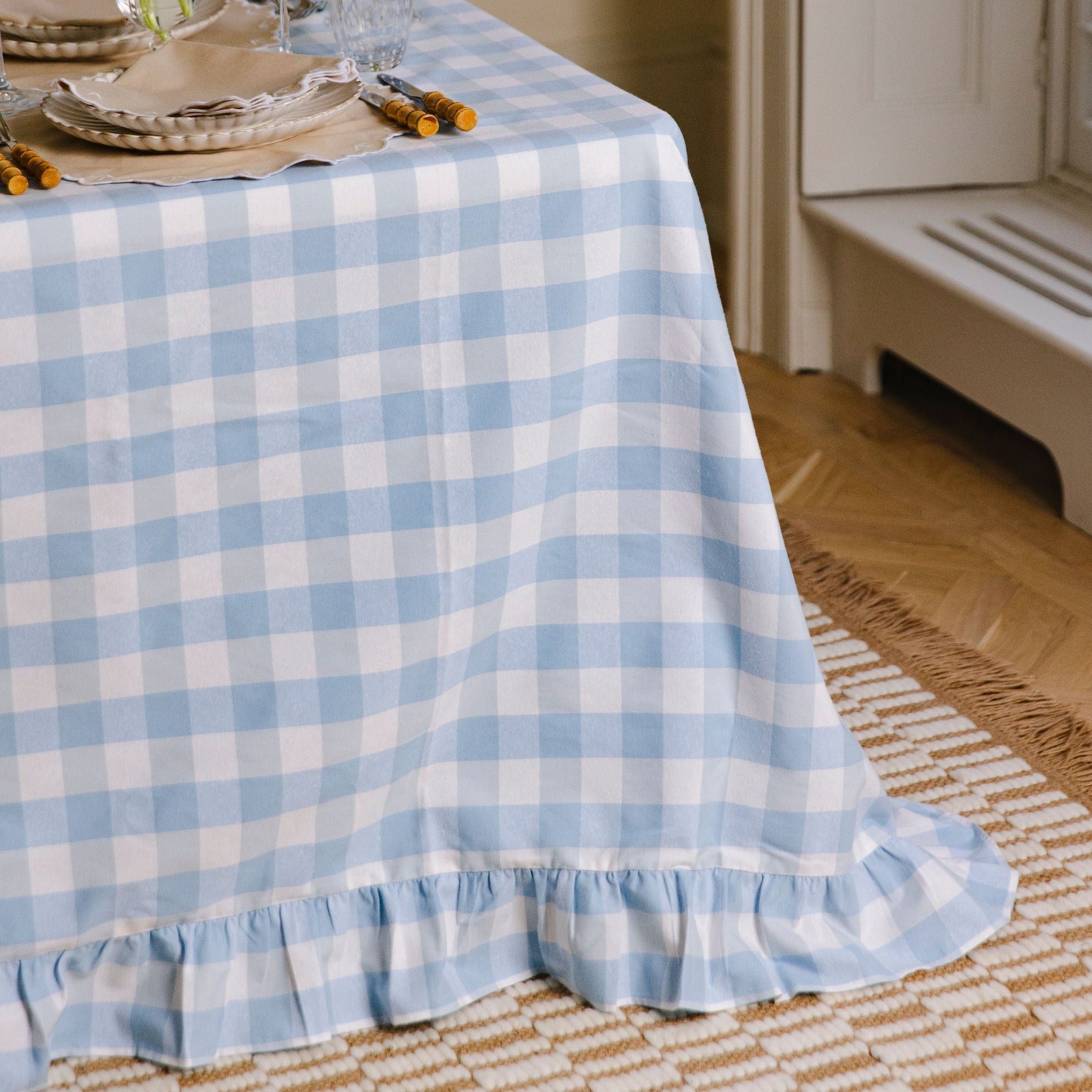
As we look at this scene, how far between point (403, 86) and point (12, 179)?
1.07ft

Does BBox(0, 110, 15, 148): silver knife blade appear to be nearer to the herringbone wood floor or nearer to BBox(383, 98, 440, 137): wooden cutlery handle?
BBox(383, 98, 440, 137): wooden cutlery handle

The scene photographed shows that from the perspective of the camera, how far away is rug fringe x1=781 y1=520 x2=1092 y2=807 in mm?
1536

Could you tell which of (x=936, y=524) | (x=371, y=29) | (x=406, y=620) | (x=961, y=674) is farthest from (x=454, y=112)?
(x=936, y=524)

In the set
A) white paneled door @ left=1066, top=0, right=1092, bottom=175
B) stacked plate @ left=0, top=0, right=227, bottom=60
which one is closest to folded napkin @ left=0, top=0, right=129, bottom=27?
stacked plate @ left=0, top=0, right=227, bottom=60

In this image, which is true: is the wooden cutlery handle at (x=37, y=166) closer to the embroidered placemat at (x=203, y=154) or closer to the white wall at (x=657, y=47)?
the embroidered placemat at (x=203, y=154)

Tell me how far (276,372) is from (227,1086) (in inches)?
22.8

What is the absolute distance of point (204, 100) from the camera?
1030mm

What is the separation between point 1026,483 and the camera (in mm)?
2154

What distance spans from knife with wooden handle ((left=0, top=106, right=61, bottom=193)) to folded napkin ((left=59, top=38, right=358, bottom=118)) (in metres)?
0.07

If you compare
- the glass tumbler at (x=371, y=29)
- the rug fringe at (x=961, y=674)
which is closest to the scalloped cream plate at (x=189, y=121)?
the glass tumbler at (x=371, y=29)

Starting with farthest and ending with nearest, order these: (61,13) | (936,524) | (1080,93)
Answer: (1080,93) → (936,524) → (61,13)

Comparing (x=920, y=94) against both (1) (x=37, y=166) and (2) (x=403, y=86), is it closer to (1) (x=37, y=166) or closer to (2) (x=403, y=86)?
(2) (x=403, y=86)

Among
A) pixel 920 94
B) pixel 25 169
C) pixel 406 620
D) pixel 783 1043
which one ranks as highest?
pixel 25 169

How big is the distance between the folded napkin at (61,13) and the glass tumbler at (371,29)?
0.24 meters
